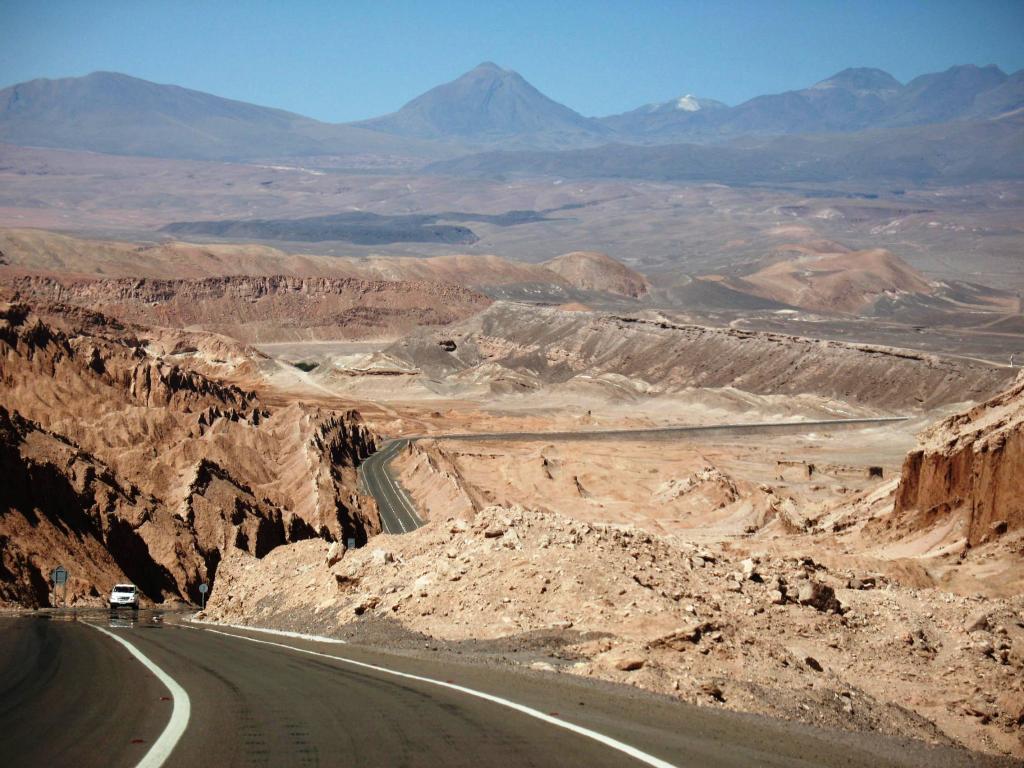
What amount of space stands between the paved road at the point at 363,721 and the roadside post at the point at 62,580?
1377 cm

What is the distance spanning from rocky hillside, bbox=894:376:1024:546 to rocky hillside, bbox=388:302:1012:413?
219 ft

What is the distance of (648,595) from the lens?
17734mm

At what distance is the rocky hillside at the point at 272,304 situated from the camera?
6762 inches

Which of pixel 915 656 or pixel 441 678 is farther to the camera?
pixel 915 656

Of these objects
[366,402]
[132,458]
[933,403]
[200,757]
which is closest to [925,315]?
[933,403]

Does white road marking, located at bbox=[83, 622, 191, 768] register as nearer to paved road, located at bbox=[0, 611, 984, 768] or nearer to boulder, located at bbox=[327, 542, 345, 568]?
paved road, located at bbox=[0, 611, 984, 768]

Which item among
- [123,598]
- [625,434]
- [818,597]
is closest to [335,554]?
[123,598]

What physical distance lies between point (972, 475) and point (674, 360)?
311 feet

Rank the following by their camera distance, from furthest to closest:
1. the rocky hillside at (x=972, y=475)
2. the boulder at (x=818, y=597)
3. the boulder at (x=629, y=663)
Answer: the rocky hillside at (x=972, y=475) → the boulder at (x=818, y=597) → the boulder at (x=629, y=663)

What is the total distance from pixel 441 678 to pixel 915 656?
30.9 ft

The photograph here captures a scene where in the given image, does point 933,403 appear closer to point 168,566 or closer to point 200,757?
point 168,566

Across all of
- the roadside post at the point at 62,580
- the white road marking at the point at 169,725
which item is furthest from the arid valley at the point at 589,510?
the white road marking at the point at 169,725

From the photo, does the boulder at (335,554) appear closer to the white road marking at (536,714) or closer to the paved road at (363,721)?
the white road marking at (536,714)

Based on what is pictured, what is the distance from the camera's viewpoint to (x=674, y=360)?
128250mm
